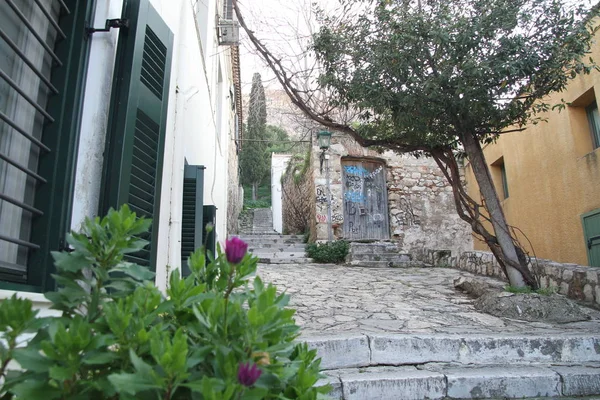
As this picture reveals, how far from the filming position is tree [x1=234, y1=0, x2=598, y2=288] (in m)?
4.29

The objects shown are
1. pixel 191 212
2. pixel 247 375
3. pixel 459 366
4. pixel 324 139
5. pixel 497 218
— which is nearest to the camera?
pixel 247 375

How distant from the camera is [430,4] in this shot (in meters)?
5.00

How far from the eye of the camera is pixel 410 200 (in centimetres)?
1150

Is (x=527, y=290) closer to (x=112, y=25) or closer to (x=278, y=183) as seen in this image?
(x=112, y=25)

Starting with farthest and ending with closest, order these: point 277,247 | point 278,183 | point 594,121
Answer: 1. point 278,183
2. point 277,247
3. point 594,121

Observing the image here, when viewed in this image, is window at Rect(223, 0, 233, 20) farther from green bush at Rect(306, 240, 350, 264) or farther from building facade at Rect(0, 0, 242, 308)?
building facade at Rect(0, 0, 242, 308)

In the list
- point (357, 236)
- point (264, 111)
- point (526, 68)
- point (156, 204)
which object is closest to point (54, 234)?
point (156, 204)

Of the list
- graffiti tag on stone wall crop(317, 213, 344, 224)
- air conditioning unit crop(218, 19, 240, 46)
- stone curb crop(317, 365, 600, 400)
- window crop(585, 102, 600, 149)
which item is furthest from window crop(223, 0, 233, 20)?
stone curb crop(317, 365, 600, 400)

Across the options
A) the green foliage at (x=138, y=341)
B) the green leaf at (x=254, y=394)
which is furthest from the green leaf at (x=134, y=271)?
the green leaf at (x=254, y=394)

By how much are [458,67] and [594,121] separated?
343cm

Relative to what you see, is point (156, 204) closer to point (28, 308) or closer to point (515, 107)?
point (28, 308)

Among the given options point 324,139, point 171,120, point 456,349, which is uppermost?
point 324,139

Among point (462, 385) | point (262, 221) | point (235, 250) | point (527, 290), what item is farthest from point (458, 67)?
point (262, 221)

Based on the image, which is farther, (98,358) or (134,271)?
(134,271)
